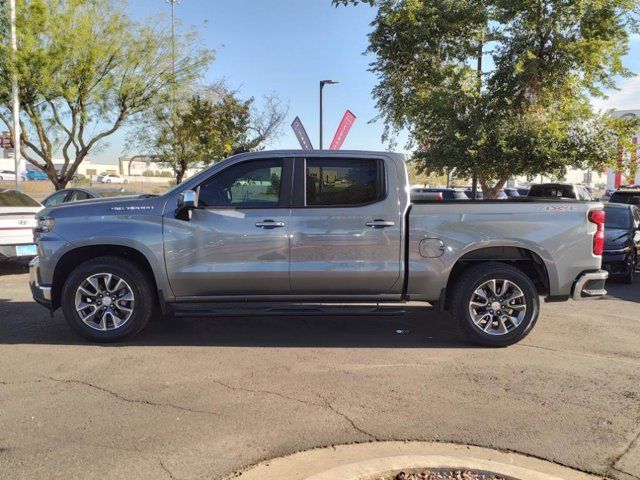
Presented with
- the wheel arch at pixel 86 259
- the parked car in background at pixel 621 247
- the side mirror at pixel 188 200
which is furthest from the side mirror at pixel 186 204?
the parked car in background at pixel 621 247

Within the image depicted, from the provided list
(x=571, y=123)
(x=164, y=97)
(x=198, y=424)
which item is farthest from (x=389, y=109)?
(x=198, y=424)

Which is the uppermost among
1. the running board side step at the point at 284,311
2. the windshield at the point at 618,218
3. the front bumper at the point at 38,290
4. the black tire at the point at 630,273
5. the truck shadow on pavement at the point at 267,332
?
the windshield at the point at 618,218

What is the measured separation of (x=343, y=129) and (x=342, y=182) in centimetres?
840

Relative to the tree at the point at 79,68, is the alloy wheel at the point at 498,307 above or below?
below

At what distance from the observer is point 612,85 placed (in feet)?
50.1

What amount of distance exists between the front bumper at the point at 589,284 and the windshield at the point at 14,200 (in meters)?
8.83

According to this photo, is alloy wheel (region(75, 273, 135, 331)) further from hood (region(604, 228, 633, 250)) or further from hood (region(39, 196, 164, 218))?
hood (region(604, 228, 633, 250))

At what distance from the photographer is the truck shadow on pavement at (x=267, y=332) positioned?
5.92m

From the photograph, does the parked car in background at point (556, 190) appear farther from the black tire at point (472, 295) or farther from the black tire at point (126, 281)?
the black tire at point (126, 281)

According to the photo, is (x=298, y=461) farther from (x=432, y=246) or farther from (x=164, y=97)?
(x=164, y=97)

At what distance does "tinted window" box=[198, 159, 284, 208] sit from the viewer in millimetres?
5734

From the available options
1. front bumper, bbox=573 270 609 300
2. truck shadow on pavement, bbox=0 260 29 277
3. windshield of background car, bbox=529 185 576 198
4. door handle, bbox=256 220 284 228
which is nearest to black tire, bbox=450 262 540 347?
front bumper, bbox=573 270 609 300

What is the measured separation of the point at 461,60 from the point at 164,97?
390 inches

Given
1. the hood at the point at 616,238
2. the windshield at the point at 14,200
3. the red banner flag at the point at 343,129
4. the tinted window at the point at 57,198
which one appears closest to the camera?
the windshield at the point at 14,200
